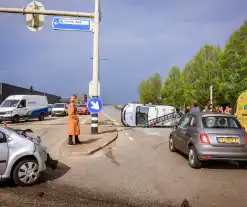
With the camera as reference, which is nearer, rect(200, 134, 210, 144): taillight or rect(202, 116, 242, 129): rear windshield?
rect(200, 134, 210, 144): taillight

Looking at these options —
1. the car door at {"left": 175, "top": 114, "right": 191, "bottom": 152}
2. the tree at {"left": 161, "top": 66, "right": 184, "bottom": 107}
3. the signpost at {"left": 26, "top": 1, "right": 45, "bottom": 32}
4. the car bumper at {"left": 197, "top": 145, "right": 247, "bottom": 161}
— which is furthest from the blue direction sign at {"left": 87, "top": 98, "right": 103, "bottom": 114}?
the tree at {"left": 161, "top": 66, "right": 184, "bottom": 107}

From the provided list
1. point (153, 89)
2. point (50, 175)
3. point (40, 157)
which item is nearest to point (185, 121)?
point (50, 175)

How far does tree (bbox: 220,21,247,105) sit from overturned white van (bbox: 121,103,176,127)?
10844mm

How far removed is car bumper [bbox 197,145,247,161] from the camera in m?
6.98

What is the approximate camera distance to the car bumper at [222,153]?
698 cm

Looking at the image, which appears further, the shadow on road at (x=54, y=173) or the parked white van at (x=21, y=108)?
the parked white van at (x=21, y=108)

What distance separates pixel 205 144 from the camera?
7.07 metres

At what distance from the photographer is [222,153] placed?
22.9 ft

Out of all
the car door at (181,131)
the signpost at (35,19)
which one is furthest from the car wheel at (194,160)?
the signpost at (35,19)

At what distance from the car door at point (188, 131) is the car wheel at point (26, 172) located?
4.16 meters

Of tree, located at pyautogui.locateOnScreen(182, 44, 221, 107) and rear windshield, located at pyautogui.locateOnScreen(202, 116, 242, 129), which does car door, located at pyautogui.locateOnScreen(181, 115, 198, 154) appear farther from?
tree, located at pyautogui.locateOnScreen(182, 44, 221, 107)

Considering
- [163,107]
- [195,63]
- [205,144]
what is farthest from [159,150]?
[195,63]

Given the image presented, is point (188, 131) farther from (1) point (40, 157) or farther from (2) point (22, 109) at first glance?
(2) point (22, 109)

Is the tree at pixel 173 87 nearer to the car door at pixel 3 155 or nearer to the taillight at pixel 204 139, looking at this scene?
the taillight at pixel 204 139
